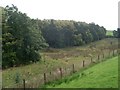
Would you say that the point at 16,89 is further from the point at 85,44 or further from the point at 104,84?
the point at 85,44

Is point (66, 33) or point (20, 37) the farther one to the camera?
point (66, 33)

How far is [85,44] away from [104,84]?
256 feet

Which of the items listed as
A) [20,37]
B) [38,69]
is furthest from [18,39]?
[38,69]

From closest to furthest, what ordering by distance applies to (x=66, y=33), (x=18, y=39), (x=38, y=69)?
(x=38, y=69)
(x=18, y=39)
(x=66, y=33)

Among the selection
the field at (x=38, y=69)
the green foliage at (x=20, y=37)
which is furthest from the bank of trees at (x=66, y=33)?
the green foliage at (x=20, y=37)

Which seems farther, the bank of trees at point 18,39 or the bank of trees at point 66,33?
the bank of trees at point 66,33

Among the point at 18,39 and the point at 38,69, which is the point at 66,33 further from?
the point at 38,69

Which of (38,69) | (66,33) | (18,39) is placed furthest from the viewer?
(66,33)

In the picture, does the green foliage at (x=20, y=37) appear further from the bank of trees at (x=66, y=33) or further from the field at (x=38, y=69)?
the bank of trees at (x=66, y=33)

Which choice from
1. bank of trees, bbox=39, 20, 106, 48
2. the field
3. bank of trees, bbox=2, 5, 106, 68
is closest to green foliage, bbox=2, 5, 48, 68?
bank of trees, bbox=2, 5, 106, 68

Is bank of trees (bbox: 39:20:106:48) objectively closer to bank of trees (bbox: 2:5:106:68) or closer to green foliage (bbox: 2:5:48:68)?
bank of trees (bbox: 2:5:106:68)

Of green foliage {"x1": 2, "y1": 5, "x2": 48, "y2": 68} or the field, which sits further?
green foliage {"x1": 2, "y1": 5, "x2": 48, "y2": 68}

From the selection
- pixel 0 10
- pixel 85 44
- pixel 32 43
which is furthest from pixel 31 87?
pixel 85 44

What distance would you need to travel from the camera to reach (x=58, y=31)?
8831cm
